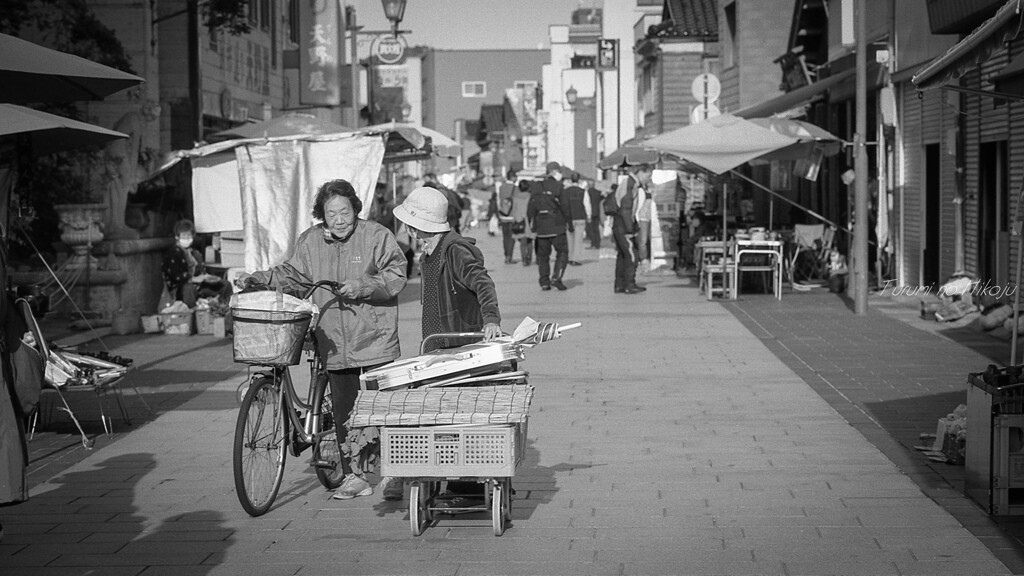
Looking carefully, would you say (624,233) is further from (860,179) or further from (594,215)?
(594,215)

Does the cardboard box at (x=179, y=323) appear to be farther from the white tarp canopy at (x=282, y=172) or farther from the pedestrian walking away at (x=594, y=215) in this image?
the pedestrian walking away at (x=594, y=215)

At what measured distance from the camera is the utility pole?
16.6 meters

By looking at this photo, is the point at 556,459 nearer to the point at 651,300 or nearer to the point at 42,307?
the point at 42,307

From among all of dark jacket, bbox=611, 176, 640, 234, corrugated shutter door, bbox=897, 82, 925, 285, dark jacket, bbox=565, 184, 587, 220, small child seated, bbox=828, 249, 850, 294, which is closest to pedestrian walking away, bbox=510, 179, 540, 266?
dark jacket, bbox=565, 184, 587, 220

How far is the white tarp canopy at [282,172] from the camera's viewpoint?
16281 millimetres

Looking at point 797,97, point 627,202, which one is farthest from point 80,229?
point 797,97

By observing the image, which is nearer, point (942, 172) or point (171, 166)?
point (171, 166)

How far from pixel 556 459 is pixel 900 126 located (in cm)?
1366

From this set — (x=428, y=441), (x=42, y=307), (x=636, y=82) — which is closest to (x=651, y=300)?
(x=42, y=307)

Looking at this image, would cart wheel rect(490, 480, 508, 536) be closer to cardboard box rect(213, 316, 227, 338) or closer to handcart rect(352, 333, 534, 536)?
handcart rect(352, 333, 534, 536)

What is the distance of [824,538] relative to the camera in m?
6.42

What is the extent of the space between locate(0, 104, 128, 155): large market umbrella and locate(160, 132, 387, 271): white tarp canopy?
541cm

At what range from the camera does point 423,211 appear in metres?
7.05

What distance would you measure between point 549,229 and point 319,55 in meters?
10.1
